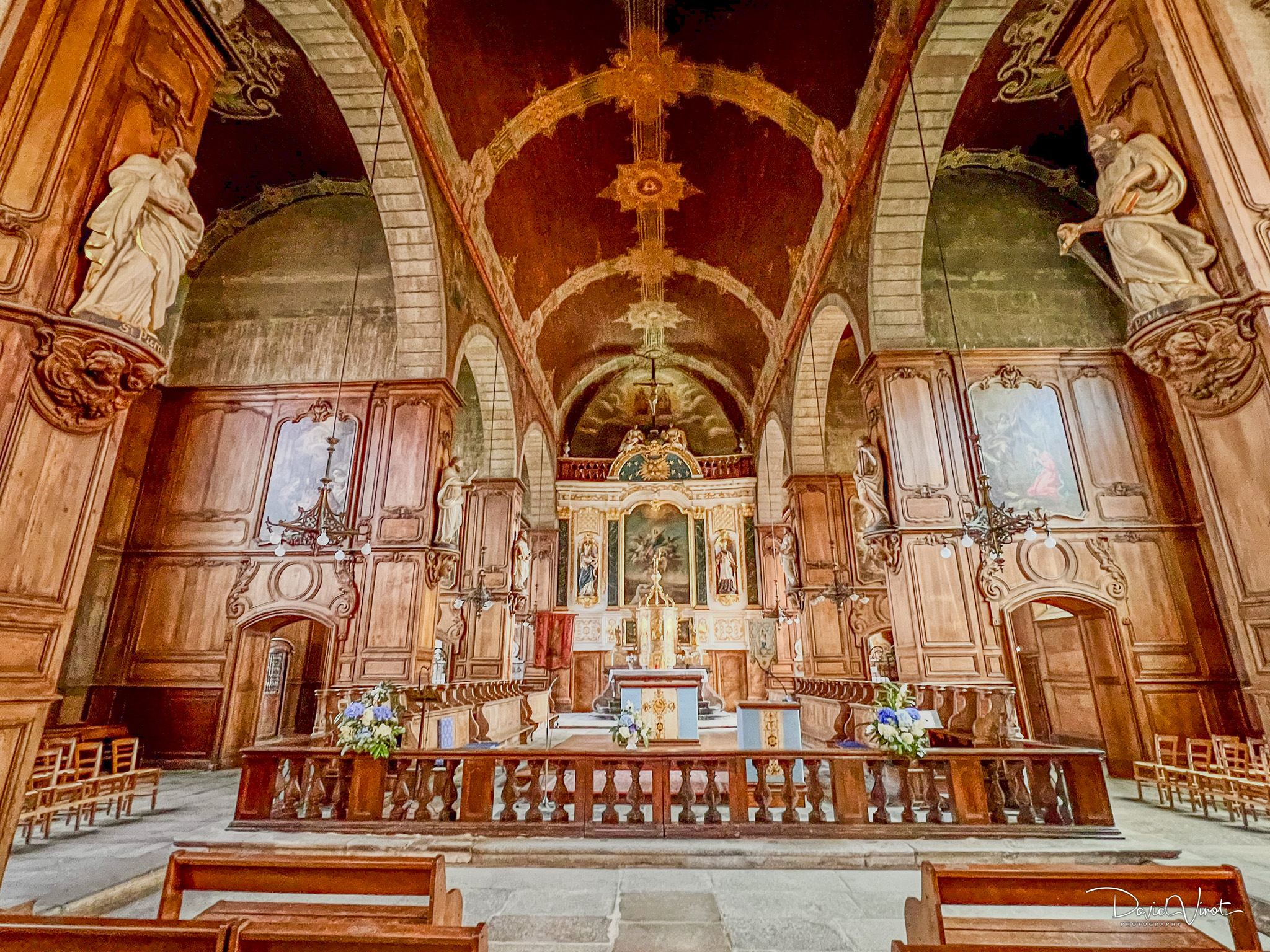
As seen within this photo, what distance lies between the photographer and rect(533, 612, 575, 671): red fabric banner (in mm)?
17891

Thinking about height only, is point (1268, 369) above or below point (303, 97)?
below

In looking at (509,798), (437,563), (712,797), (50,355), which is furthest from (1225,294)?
(437,563)

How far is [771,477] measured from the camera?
18719 mm

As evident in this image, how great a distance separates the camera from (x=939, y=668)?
7730mm

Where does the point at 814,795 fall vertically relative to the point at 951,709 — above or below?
below

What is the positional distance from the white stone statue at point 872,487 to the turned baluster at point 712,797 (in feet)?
15.0

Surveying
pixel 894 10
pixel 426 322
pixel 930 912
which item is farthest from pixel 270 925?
pixel 894 10

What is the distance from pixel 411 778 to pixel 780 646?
43.5ft

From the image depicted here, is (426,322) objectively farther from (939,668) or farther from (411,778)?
(939,668)

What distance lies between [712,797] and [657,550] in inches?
599

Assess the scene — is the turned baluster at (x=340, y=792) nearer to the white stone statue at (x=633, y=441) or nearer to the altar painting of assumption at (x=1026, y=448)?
the altar painting of assumption at (x=1026, y=448)

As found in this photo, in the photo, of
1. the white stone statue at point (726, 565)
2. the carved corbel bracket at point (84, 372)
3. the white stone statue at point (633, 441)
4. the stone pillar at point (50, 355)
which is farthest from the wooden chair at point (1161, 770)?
the white stone statue at point (633, 441)

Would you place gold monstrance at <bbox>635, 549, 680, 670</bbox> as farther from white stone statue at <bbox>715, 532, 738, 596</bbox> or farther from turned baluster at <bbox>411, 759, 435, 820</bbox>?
turned baluster at <bbox>411, 759, 435, 820</bbox>

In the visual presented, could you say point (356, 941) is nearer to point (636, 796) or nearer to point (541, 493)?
point (636, 796)
